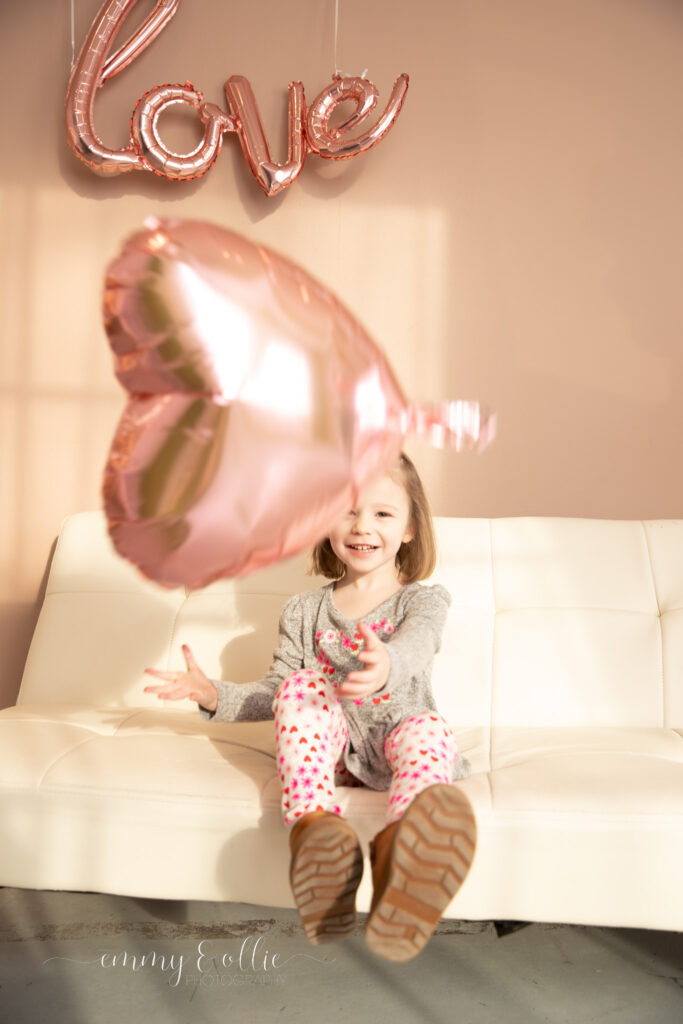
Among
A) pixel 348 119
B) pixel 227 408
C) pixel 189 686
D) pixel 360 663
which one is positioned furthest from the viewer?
pixel 348 119

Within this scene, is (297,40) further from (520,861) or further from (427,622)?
(520,861)

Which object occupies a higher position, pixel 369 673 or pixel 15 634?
pixel 369 673

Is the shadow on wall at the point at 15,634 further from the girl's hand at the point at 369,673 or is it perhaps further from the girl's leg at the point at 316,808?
the girl's hand at the point at 369,673

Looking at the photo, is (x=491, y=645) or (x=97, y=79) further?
(x=97, y=79)

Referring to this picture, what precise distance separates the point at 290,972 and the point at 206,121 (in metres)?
1.71

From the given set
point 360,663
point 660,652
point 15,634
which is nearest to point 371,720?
point 360,663

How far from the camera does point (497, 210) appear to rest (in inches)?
81.8

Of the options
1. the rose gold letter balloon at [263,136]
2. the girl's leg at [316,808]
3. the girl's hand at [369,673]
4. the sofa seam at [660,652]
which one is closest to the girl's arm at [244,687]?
the girl's leg at [316,808]

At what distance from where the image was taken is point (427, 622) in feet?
4.20

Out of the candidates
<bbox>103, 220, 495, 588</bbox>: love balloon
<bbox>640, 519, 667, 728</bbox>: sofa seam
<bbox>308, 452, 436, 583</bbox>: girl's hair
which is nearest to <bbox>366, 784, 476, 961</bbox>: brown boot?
<bbox>308, 452, 436, 583</bbox>: girl's hair

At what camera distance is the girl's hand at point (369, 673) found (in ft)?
2.93

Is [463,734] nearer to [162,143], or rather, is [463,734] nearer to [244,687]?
[244,687]

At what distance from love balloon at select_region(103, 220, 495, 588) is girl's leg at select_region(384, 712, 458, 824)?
2.31 feet

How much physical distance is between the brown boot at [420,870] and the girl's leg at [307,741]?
0.16 m
